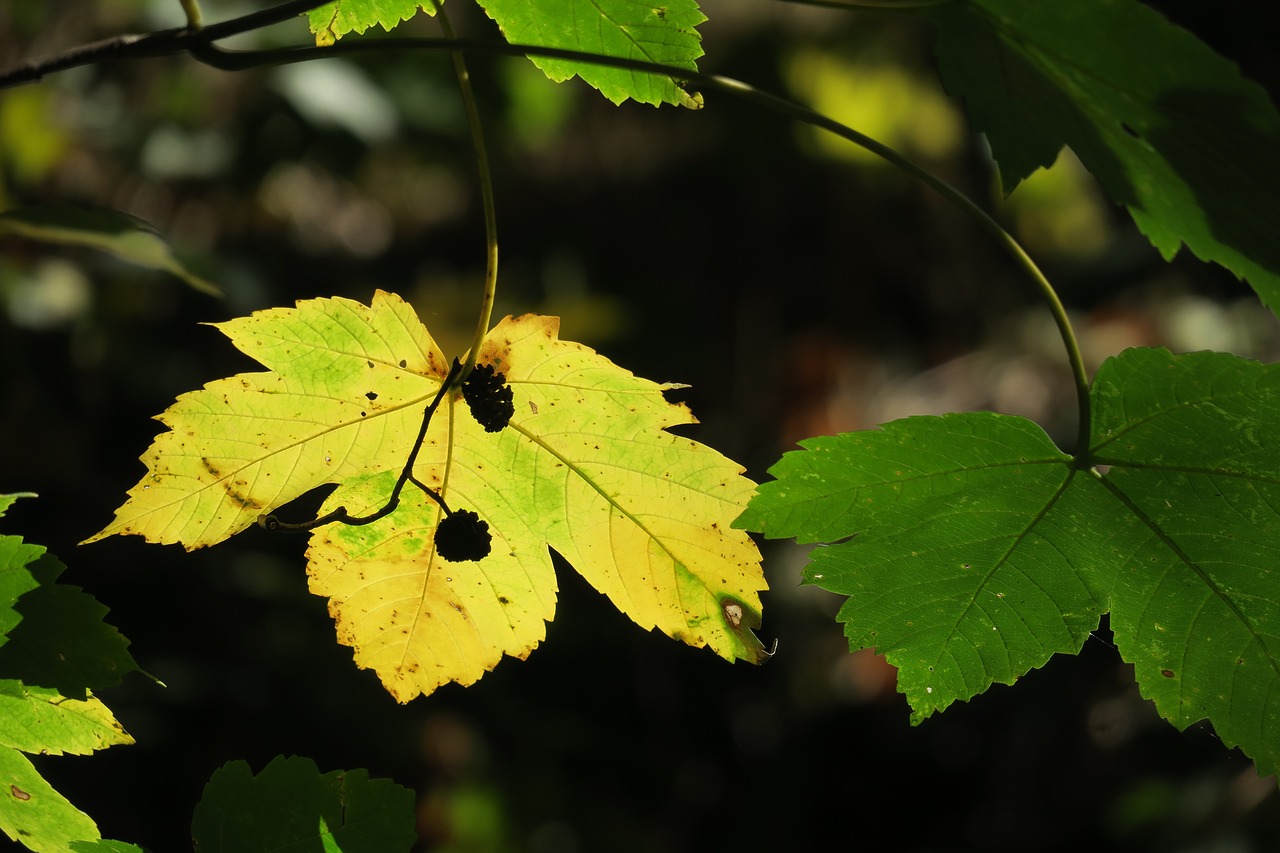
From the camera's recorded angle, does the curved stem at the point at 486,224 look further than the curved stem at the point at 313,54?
Yes

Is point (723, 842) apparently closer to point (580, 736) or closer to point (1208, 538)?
point (580, 736)

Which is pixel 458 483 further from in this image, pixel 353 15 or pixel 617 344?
pixel 617 344

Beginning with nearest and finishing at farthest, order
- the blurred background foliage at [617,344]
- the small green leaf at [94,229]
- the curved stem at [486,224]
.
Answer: the curved stem at [486,224]
the small green leaf at [94,229]
the blurred background foliage at [617,344]

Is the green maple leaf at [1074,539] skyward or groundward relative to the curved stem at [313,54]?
groundward

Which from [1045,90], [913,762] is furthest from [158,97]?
[913,762]

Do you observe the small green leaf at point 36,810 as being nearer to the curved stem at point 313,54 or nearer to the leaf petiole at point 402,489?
the leaf petiole at point 402,489

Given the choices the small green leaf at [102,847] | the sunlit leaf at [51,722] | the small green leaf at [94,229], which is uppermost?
the small green leaf at [94,229]

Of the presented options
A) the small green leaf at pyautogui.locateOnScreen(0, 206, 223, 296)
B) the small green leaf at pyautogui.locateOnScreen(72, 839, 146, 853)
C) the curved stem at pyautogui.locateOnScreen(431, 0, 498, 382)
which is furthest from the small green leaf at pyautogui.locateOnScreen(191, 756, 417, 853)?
the small green leaf at pyautogui.locateOnScreen(0, 206, 223, 296)

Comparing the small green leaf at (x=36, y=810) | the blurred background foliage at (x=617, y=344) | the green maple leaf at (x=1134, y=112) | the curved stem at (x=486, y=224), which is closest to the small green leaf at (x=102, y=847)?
the small green leaf at (x=36, y=810)

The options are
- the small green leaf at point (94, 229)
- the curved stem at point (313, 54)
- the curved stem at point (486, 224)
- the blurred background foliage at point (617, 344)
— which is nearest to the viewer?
the curved stem at point (313, 54)
